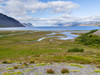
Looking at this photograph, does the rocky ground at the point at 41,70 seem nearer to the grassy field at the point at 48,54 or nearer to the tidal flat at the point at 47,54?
the tidal flat at the point at 47,54

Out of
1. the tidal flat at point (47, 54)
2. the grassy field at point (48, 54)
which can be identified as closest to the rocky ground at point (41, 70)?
the tidal flat at point (47, 54)

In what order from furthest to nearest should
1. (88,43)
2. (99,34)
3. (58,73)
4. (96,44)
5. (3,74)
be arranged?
1. (99,34)
2. (88,43)
3. (96,44)
4. (58,73)
5. (3,74)

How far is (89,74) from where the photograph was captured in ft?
41.2

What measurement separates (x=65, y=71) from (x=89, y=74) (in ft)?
10.3

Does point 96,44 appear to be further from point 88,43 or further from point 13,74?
point 13,74

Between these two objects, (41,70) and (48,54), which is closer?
(41,70)

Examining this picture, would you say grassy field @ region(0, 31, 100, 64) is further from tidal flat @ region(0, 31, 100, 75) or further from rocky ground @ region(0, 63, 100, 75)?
rocky ground @ region(0, 63, 100, 75)

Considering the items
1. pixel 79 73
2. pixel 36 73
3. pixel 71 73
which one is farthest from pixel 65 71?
pixel 36 73

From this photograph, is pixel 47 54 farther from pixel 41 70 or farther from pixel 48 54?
pixel 41 70

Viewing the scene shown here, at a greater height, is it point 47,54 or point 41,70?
point 41,70

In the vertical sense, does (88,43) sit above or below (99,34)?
below

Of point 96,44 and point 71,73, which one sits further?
point 96,44

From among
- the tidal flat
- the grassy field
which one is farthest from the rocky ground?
the grassy field

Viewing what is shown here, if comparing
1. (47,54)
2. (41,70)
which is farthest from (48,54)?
(41,70)
